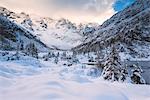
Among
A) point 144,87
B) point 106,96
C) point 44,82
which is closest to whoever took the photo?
point 106,96

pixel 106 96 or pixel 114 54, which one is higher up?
pixel 114 54

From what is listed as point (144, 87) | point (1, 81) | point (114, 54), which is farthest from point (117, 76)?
point (1, 81)

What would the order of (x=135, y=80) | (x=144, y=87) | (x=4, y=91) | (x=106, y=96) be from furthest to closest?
(x=135, y=80) → (x=144, y=87) → (x=4, y=91) → (x=106, y=96)

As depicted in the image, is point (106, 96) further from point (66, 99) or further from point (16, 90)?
point (16, 90)

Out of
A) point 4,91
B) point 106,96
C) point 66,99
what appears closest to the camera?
point 66,99

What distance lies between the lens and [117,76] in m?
44.4

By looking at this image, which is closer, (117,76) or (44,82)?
(44,82)

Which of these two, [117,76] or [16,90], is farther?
[117,76]

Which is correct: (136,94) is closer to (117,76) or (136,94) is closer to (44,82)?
(44,82)

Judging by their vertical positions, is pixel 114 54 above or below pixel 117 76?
above

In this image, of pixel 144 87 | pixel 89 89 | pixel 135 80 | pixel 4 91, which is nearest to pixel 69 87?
pixel 89 89

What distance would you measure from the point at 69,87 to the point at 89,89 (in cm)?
96

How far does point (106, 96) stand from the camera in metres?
11.3

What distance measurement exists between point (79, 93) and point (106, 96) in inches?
45.8
